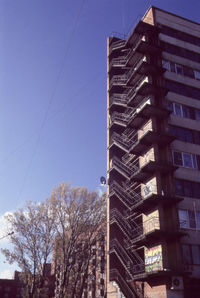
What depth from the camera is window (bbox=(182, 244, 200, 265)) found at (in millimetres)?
24922

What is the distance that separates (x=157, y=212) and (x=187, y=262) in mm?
4983

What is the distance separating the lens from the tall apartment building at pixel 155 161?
24.8 m

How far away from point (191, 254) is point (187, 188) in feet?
21.2

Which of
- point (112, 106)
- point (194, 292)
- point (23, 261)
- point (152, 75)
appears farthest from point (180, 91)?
point (23, 261)

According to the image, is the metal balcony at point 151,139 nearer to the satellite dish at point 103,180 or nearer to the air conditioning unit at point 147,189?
the air conditioning unit at point 147,189

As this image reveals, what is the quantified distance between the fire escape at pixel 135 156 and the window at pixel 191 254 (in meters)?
2.49

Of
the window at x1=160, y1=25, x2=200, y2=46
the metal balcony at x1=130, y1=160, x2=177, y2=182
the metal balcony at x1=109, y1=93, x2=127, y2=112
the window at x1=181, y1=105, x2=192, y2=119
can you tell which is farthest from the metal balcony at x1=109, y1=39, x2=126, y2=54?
the metal balcony at x1=130, y1=160, x2=177, y2=182

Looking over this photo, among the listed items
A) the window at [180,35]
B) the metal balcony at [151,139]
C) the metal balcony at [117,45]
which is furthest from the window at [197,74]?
the metal balcony at [151,139]

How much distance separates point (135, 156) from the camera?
33.7 metres

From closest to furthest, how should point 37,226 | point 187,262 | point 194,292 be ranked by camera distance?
point 194,292
point 187,262
point 37,226

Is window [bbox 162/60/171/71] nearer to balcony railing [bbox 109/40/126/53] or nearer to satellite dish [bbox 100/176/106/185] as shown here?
balcony railing [bbox 109/40/126/53]

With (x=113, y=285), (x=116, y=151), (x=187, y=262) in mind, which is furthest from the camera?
(x=116, y=151)

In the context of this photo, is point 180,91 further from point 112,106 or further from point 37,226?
point 37,226

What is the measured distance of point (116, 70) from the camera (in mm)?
42219
